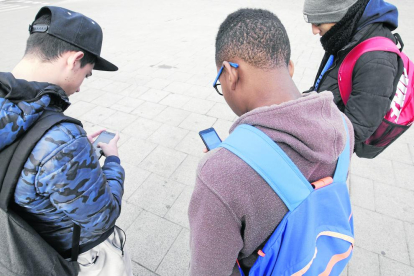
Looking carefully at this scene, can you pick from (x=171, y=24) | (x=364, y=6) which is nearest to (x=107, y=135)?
(x=364, y=6)

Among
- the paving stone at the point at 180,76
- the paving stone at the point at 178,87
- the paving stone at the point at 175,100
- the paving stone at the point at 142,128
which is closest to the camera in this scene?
the paving stone at the point at 142,128

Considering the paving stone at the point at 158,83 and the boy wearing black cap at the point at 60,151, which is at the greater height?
the boy wearing black cap at the point at 60,151

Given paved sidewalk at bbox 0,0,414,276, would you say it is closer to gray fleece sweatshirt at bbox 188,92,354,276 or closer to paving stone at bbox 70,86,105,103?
paving stone at bbox 70,86,105,103

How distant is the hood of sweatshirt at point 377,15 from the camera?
1.78m

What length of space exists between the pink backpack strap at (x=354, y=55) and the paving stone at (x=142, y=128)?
274 centimetres

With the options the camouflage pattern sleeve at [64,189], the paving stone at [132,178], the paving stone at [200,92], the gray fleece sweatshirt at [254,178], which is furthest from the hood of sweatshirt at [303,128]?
the paving stone at [200,92]

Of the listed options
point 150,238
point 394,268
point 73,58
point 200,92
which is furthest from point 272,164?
point 200,92

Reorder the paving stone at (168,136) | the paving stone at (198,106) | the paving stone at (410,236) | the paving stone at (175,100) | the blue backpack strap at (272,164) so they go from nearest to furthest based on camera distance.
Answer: the blue backpack strap at (272,164)
the paving stone at (410,236)
the paving stone at (168,136)
the paving stone at (198,106)
the paving stone at (175,100)

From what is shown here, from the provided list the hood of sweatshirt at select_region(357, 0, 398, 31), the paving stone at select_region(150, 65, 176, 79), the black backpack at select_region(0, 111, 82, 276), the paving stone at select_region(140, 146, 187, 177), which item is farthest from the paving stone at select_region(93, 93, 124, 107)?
the hood of sweatshirt at select_region(357, 0, 398, 31)

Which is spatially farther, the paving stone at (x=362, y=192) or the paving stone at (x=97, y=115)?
the paving stone at (x=97, y=115)

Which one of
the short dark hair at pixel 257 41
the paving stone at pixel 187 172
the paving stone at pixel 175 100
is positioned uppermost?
the short dark hair at pixel 257 41

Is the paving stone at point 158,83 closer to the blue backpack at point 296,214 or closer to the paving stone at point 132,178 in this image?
the paving stone at point 132,178

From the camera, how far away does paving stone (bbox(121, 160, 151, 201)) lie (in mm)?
2957

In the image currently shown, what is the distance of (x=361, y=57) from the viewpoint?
5.58 ft
